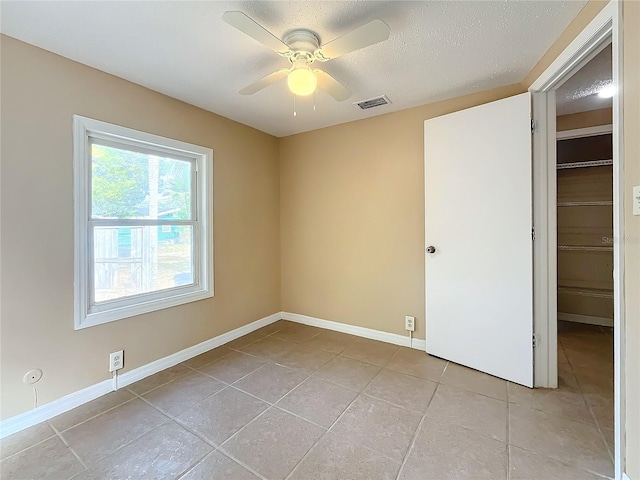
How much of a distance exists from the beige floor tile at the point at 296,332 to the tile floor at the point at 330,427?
58 centimetres

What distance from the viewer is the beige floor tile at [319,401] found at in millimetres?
1831

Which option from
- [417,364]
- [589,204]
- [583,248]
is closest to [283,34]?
[417,364]

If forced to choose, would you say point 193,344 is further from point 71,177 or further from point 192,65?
point 192,65

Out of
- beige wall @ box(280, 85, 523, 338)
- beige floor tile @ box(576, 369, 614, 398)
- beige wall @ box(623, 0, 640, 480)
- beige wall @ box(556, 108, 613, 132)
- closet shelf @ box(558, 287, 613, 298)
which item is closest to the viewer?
beige wall @ box(623, 0, 640, 480)

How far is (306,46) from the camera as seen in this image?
1.68m

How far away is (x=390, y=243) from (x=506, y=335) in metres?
1.25

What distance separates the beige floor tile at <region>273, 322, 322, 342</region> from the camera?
3.14m

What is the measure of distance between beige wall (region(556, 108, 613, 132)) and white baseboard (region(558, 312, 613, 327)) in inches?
87.0

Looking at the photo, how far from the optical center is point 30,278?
5.88ft

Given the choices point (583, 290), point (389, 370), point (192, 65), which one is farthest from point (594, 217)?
point (192, 65)

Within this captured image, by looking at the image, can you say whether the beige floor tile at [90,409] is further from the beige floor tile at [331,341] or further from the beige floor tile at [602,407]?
the beige floor tile at [602,407]

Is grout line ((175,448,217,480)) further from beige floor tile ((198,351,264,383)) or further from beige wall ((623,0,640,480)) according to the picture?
beige wall ((623,0,640,480))

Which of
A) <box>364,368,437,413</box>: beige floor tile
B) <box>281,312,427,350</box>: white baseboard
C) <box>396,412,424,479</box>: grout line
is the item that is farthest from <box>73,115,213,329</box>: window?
<box>396,412,424,479</box>: grout line

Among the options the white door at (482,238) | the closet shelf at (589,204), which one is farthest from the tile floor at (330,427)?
the closet shelf at (589,204)
